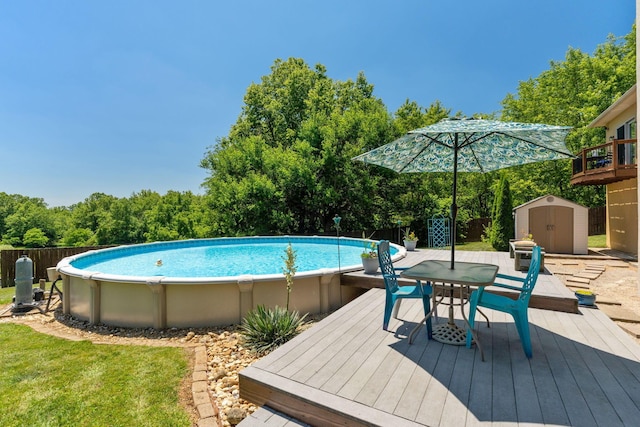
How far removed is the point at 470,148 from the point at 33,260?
617 inches

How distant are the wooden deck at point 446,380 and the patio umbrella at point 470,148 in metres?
1.18

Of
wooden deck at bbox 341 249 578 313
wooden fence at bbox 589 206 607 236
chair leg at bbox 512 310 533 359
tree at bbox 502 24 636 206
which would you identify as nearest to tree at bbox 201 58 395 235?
wooden deck at bbox 341 249 578 313

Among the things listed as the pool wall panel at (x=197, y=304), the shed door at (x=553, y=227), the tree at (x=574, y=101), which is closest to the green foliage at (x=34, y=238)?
the pool wall panel at (x=197, y=304)

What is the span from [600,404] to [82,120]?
3947cm

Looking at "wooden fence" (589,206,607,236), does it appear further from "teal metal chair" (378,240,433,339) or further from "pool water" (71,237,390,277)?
"teal metal chair" (378,240,433,339)

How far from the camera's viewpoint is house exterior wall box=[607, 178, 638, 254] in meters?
10.8

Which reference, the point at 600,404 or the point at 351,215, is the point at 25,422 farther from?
the point at 351,215

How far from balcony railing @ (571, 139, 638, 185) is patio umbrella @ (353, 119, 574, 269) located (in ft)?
22.6

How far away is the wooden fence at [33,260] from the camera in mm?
12219

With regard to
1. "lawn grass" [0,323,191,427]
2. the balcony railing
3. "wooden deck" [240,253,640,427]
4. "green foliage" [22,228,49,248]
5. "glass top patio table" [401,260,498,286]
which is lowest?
"green foliage" [22,228,49,248]

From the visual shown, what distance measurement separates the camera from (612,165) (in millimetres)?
10484

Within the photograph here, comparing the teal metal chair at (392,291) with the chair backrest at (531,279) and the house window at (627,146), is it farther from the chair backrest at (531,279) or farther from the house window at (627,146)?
the house window at (627,146)

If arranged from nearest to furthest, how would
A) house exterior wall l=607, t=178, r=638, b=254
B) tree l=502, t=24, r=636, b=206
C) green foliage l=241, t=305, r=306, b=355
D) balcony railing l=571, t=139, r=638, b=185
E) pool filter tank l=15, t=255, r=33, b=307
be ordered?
1. green foliage l=241, t=305, r=306, b=355
2. pool filter tank l=15, t=255, r=33, b=307
3. balcony railing l=571, t=139, r=638, b=185
4. house exterior wall l=607, t=178, r=638, b=254
5. tree l=502, t=24, r=636, b=206

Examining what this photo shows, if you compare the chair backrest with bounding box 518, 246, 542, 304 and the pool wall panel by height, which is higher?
the chair backrest with bounding box 518, 246, 542, 304
